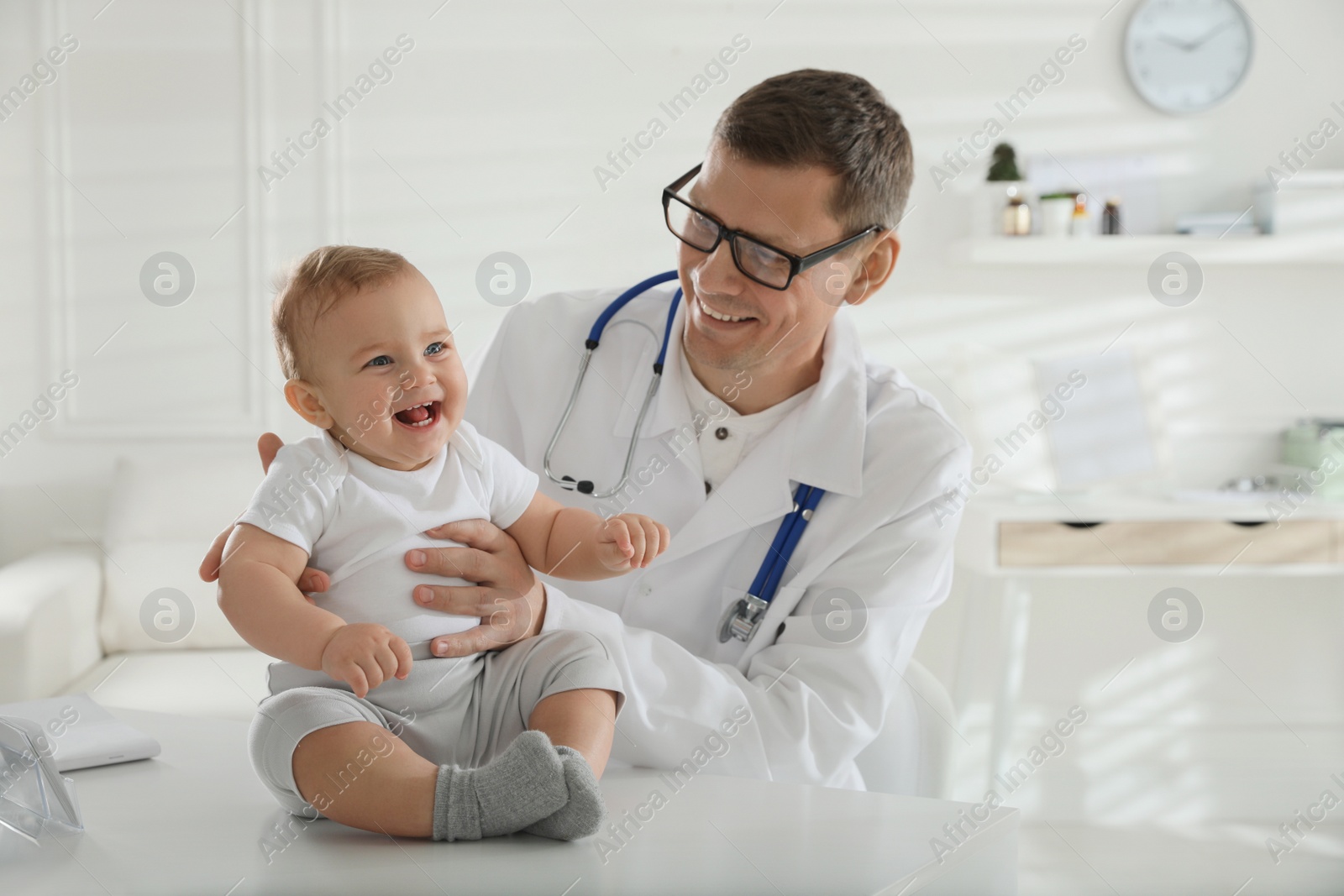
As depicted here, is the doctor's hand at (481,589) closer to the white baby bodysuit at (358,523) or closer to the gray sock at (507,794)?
A: the white baby bodysuit at (358,523)

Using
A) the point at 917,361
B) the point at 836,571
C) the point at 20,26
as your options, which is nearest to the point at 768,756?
the point at 836,571

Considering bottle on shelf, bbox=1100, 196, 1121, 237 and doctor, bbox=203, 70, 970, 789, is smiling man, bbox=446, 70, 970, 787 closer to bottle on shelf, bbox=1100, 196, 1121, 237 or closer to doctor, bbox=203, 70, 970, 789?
doctor, bbox=203, 70, 970, 789

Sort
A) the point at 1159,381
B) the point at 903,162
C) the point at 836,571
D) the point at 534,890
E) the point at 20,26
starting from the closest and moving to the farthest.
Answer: the point at 534,890 < the point at 836,571 < the point at 903,162 < the point at 20,26 < the point at 1159,381

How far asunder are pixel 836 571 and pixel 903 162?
2.15ft

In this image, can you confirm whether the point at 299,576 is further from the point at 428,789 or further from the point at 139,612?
the point at 139,612

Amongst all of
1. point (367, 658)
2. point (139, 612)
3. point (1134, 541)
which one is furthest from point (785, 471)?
point (139, 612)

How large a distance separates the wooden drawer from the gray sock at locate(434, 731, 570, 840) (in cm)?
239

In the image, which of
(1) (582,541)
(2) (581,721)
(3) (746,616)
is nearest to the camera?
(2) (581,721)

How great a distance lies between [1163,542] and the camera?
9.96 feet

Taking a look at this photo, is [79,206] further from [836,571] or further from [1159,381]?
[1159,381]

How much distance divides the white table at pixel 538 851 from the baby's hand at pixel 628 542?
21 centimetres

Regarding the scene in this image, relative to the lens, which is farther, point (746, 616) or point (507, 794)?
point (746, 616)

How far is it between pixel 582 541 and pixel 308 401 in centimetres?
29

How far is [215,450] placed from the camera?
3.45 meters
